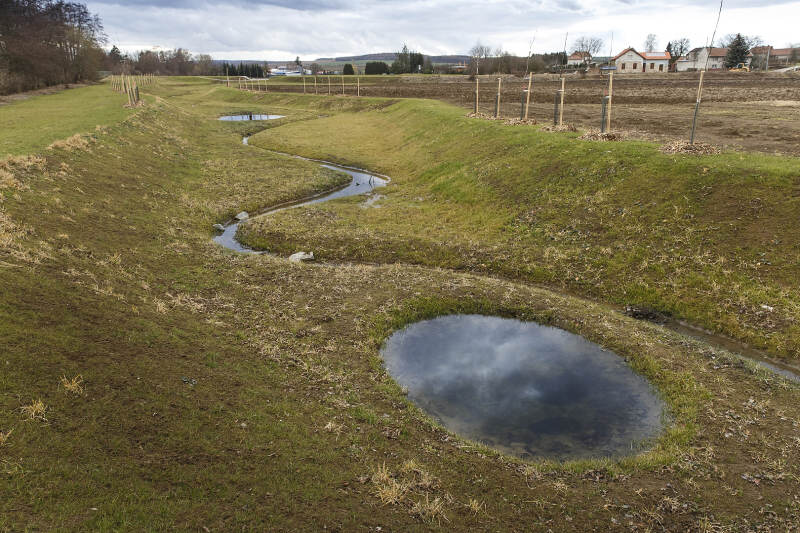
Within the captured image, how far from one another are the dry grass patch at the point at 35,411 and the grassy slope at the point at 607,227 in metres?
15.6

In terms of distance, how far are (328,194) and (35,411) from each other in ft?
92.9

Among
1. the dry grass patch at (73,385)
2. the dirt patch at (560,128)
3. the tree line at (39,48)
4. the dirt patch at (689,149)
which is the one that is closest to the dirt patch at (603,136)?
the dirt patch at (560,128)

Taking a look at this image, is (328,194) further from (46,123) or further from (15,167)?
(46,123)

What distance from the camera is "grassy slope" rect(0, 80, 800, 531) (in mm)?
8383

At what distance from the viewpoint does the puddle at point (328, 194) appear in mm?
25806

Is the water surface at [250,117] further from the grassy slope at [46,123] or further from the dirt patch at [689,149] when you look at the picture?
the dirt patch at [689,149]

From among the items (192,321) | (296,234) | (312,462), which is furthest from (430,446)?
(296,234)

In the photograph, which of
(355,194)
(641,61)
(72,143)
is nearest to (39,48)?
(72,143)

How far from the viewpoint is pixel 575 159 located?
27.9m

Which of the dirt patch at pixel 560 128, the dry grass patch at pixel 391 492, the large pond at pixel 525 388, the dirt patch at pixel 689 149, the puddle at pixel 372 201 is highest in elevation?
the dirt patch at pixel 560 128

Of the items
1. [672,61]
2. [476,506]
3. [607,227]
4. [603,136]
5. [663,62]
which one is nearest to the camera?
[476,506]

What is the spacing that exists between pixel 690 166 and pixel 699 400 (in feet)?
48.8

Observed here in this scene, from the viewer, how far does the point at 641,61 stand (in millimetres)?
139125

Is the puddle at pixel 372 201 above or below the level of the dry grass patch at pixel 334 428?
above
